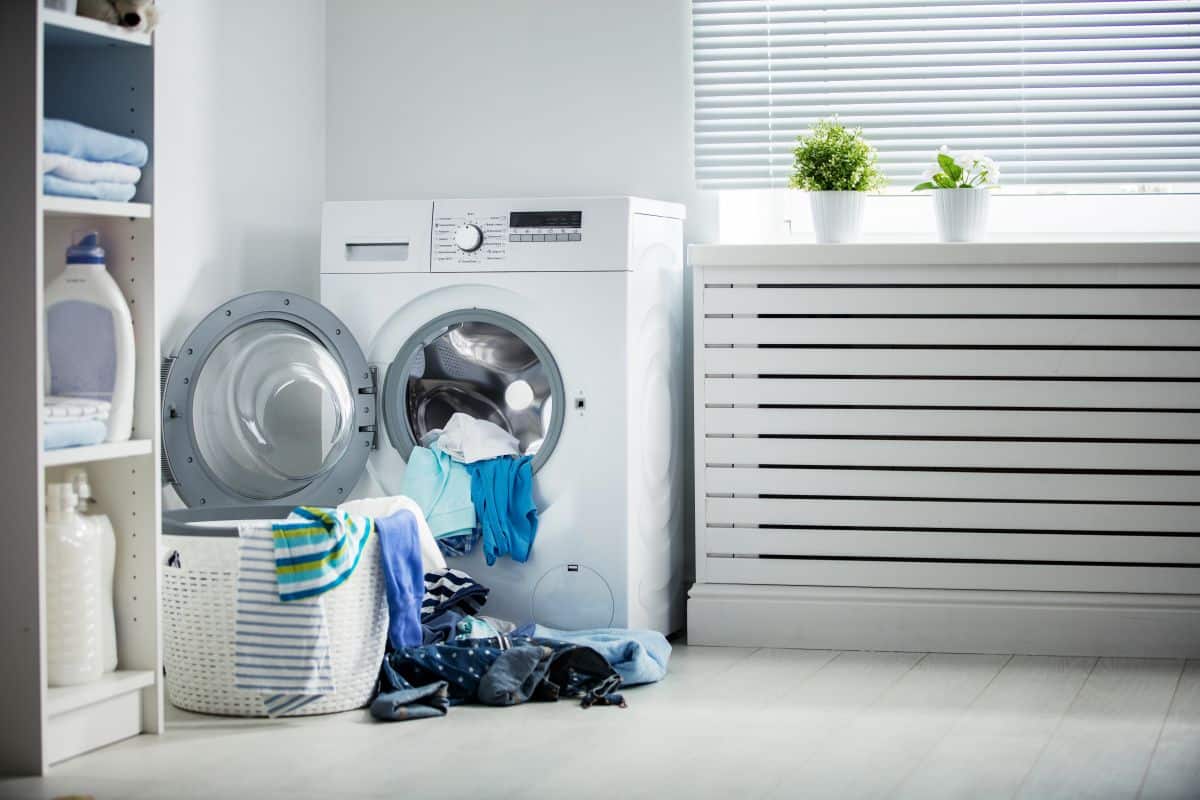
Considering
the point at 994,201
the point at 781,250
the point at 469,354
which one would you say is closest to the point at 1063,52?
the point at 994,201

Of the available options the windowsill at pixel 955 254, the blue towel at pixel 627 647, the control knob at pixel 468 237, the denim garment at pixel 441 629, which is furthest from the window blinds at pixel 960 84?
the denim garment at pixel 441 629

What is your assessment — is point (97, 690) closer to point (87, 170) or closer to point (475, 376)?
point (87, 170)

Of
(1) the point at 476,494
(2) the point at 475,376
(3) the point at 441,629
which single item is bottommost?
(3) the point at 441,629

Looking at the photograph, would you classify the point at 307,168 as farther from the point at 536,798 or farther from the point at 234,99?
the point at 536,798

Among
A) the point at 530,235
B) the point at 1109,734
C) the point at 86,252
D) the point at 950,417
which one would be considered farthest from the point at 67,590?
the point at 950,417

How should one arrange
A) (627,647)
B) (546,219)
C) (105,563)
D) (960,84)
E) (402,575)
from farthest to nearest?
(960,84), (546,219), (627,647), (402,575), (105,563)

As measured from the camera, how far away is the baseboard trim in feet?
9.53

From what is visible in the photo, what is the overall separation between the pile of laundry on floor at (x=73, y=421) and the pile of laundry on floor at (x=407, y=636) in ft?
0.99

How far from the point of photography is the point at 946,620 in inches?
116

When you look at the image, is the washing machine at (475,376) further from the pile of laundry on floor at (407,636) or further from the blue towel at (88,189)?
the blue towel at (88,189)

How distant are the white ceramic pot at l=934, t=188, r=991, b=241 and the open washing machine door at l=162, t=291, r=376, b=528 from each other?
1373mm

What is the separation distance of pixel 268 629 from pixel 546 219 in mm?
1123

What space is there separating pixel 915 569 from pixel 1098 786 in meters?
1.03

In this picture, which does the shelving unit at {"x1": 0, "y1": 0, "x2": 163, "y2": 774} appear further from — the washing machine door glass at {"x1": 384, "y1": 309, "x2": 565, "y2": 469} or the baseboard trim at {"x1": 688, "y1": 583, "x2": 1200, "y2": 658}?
the baseboard trim at {"x1": 688, "y1": 583, "x2": 1200, "y2": 658}
